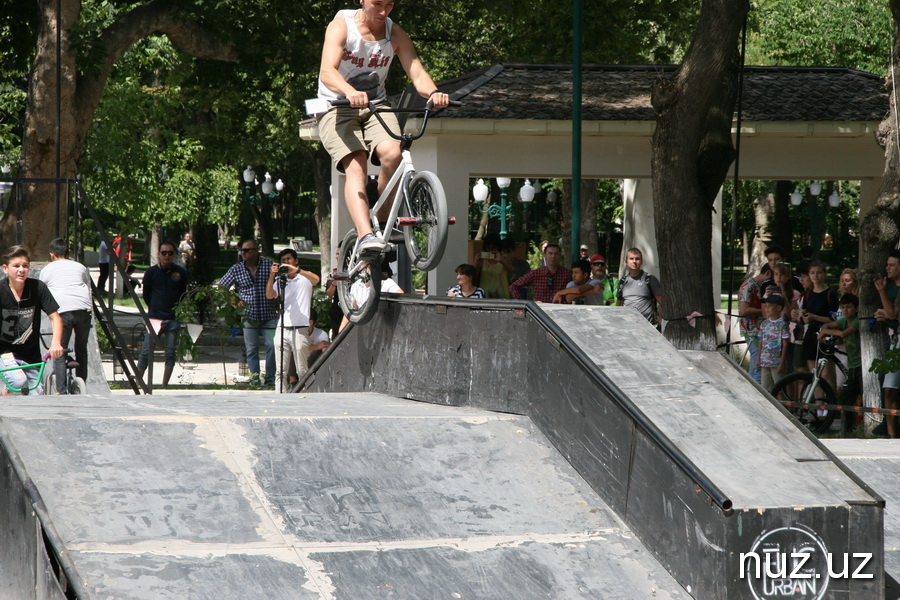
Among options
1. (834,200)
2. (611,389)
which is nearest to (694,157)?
(611,389)

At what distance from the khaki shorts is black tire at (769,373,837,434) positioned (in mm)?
5723

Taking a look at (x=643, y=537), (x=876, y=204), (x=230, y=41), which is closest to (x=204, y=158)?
(x=230, y=41)

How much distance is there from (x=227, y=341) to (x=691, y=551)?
60.6 ft

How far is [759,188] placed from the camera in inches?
1531

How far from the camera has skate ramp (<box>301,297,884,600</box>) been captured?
4.13m

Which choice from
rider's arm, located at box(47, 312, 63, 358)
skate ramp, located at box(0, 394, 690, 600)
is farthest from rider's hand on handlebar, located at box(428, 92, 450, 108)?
rider's arm, located at box(47, 312, 63, 358)

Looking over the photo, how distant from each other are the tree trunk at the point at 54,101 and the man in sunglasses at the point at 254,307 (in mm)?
2957

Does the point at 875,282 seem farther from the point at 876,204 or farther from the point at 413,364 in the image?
the point at 413,364

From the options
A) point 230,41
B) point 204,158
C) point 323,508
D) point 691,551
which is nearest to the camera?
point 691,551

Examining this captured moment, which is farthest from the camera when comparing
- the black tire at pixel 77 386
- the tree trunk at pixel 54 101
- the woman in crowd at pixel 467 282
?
the tree trunk at pixel 54 101

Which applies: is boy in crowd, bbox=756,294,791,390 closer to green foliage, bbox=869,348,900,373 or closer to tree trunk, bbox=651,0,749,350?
tree trunk, bbox=651,0,749,350

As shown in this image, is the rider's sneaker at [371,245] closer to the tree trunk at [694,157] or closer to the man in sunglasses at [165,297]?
the tree trunk at [694,157]

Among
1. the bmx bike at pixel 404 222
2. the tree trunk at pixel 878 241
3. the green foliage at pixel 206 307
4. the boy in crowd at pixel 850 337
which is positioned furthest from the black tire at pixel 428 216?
the green foliage at pixel 206 307

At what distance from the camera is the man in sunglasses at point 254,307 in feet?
45.6
